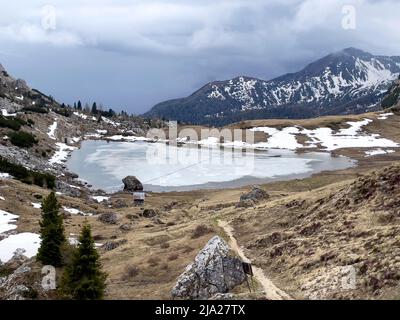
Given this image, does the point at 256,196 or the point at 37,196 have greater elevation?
the point at 256,196

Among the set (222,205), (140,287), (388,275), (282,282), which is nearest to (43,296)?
(140,287)

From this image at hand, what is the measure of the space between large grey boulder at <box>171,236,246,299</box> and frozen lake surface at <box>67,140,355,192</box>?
74.2 m

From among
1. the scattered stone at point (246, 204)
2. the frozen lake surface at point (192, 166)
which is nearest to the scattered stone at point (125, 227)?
the scattered stone at point (246, 204)

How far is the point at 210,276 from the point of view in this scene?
3253 centimetres

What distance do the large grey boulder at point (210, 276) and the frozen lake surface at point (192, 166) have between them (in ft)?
243

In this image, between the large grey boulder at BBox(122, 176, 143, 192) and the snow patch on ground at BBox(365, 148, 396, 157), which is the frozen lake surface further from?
the snow patch on ground at BBox(365, 148, 396, 157)

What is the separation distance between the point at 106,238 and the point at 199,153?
4538 inches

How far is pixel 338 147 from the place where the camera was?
180250 millimetres

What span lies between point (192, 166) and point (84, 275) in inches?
4346

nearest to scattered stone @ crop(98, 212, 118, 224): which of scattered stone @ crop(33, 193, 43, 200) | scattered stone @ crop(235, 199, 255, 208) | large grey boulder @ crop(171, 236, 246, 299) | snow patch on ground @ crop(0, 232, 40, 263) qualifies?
snow patch on ground @ crop(0, 232, 40, 263)

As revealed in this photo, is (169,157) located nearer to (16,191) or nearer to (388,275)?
(16,191)

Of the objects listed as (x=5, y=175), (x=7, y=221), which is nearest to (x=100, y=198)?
(x=5, y=175)

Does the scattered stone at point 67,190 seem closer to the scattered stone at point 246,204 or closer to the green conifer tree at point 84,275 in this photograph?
the scattered stone at point 246,204

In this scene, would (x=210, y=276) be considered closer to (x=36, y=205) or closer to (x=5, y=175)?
(x=36, y=205)
